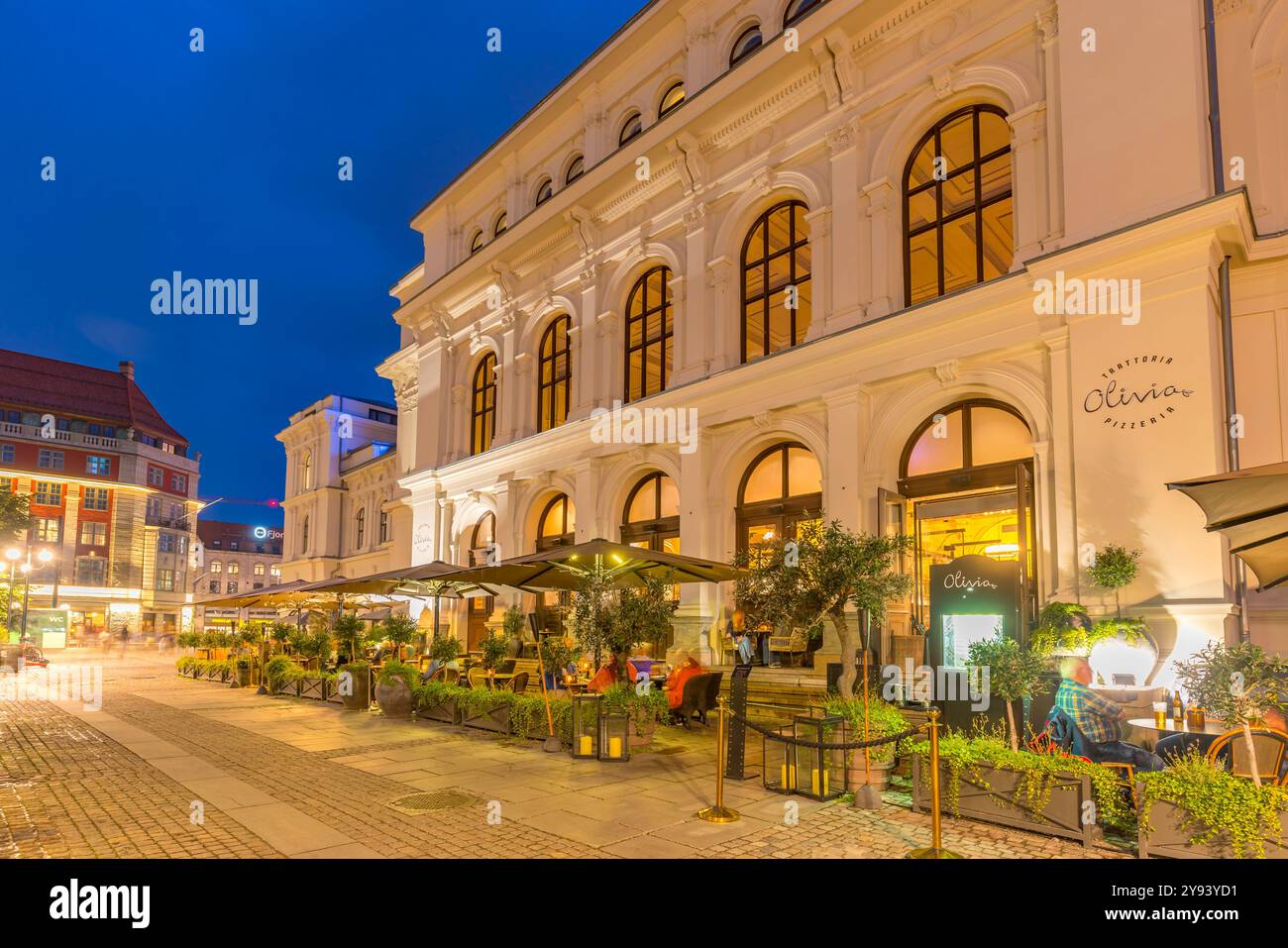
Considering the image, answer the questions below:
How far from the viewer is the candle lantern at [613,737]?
11.5m

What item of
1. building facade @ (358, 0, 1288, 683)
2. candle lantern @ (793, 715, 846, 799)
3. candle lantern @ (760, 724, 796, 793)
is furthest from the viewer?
building facade @ (358, 0, 1288, 683)

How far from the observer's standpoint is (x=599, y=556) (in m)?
13.5

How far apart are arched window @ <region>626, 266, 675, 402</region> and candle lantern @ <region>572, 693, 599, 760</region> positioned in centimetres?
1228

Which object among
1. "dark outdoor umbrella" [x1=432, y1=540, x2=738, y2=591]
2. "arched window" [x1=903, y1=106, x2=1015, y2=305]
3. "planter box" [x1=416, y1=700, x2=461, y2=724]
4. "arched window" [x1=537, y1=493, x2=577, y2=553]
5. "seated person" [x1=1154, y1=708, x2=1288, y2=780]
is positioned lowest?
"planter box" [x1=416, y1=700, x2=461, y2=724]

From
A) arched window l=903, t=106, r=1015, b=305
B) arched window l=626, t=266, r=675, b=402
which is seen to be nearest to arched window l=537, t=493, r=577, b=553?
arched window l=626, t=266, r=675, b=402

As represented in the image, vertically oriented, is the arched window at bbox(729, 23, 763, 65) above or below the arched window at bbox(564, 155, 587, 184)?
above

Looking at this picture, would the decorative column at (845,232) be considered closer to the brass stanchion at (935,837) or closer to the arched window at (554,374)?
the arched window at (554,374)

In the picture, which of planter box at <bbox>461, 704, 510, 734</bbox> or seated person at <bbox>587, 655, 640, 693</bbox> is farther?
seated person at <bbox>587, 655, 640, 693</bbox>

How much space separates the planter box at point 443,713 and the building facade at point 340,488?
2860 centimetres

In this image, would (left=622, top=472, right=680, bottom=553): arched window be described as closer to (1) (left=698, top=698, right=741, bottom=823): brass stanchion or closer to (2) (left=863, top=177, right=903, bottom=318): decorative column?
(2) (left=863, top=177, right=903, bottom=318): decorative column

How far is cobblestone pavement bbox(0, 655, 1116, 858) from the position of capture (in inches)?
285

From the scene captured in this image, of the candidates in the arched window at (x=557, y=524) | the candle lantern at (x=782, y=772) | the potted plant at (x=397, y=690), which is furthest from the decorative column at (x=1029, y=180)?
the arched window at (x=557, y=524)

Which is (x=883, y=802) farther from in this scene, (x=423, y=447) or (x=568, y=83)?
(x=423, y=447)
